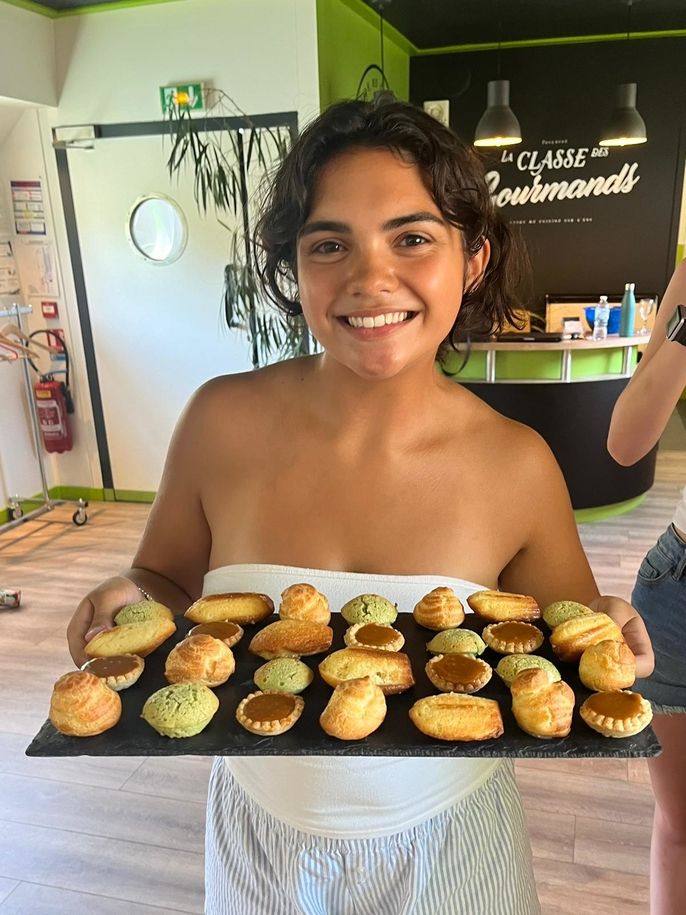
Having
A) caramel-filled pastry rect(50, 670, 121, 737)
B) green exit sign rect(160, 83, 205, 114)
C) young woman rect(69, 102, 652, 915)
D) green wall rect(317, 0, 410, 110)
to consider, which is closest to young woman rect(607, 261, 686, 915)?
young woman rect(69, 102, 652, 915)

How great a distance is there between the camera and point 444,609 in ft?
2.87

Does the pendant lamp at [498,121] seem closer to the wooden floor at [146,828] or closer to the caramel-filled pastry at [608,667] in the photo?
the wooden floor at [146,828]

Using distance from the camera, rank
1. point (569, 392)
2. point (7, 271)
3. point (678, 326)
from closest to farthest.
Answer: point (678, 326) < point (569, 392) < point (7, 271)

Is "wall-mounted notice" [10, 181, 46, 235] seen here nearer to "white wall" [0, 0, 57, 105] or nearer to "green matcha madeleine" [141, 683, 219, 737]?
"white wall" [0, 0, 57, 105]

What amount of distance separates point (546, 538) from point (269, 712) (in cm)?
47

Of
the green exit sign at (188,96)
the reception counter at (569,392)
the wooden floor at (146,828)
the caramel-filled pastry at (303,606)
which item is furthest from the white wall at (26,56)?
the caramel-filled pastry at (303,606)

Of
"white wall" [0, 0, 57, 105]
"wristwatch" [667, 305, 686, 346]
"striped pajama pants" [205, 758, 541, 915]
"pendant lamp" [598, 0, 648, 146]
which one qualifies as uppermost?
"white wall" [0, 0, 57, 105]

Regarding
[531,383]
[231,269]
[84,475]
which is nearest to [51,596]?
[84,475]

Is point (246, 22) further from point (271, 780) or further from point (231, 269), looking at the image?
point (271, 780)

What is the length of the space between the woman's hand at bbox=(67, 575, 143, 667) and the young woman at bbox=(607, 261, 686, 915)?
87cm

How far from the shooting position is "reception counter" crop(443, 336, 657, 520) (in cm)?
434

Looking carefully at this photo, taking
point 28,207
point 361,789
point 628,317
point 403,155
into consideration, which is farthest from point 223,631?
point 28,207

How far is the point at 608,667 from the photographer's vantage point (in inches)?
30.8

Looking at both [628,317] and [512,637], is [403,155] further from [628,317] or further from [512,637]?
[628,317]
